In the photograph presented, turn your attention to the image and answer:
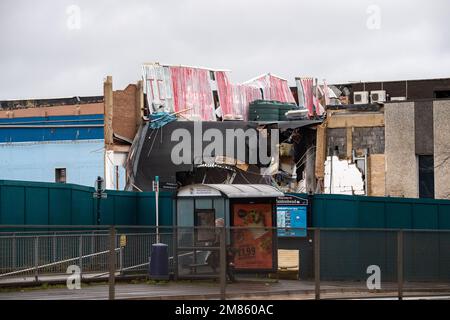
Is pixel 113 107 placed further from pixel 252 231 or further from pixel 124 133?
pixel 252 231

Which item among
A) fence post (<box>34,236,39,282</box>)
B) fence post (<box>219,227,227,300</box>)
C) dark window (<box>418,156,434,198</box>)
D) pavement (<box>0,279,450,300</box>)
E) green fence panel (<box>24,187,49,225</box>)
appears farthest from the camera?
dark window (<box>418,156,434,198</box>)

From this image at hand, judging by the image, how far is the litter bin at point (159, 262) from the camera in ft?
72.9

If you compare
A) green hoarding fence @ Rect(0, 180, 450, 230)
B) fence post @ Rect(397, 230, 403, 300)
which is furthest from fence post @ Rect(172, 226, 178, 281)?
green hoarding fence @ Rect(0, 180, 450, 230)

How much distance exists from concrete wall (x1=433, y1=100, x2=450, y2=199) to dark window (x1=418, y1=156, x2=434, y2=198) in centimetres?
36

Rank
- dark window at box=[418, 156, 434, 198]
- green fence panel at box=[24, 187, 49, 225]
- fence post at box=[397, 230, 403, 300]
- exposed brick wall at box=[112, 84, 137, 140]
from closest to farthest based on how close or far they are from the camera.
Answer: fence post at box=[397, 230, 403, 300]
green fence panel at box=[24, 187, 49, 225]
dark window at box=[418, 156, 434, 198]
exposed brick wall at box=[112, 84, 137, 140]

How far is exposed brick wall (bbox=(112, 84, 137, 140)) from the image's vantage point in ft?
180

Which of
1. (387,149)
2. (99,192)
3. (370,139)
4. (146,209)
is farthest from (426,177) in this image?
(99,192)

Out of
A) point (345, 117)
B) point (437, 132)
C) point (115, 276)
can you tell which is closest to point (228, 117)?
point (345, 117)

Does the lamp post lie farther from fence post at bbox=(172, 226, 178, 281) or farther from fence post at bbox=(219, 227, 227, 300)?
fence post at bbox=(219, 227, 227, 300)

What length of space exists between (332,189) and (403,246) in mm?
26777

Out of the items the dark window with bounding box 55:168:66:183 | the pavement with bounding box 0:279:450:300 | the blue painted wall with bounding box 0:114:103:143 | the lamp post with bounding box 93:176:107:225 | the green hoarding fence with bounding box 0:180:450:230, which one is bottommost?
the pavement with bounding box 0:279:450:300

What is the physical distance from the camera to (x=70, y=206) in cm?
3619

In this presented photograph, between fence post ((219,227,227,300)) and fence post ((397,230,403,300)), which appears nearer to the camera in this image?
fence post ((219,227,227,300))

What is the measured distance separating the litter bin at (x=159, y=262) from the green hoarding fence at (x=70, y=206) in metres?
12.1
